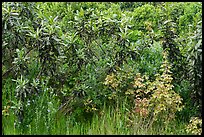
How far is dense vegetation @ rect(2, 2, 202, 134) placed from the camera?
5.40m

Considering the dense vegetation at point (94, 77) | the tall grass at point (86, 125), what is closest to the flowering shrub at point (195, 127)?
the dense vegetation at point (94, 77)

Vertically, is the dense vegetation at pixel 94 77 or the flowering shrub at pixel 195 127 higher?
the dense vegetation at pixel 94 77

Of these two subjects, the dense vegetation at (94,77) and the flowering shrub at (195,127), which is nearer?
the flowering shrub at (195,127)

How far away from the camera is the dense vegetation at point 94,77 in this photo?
5398mm

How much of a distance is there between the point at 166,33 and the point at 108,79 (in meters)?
1.05

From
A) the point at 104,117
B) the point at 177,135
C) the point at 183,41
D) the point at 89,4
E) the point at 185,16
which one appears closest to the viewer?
the point at 177,135

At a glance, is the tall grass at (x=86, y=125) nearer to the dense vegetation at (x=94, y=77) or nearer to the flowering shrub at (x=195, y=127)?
the dense vegetation at (x=94, y=77)

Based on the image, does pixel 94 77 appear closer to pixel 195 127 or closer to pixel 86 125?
pixel 86 125

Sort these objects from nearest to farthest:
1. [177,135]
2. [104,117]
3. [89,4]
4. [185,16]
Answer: [177,135], [104,117], [185,16], [89,4]

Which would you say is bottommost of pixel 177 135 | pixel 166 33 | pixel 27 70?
pixel 177 135

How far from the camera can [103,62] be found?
6086 millimetres

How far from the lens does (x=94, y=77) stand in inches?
235

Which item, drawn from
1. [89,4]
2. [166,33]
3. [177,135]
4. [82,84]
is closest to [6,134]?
[82,84]

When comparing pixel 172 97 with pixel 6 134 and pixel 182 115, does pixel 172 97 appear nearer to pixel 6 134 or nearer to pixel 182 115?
pixel 182 115
